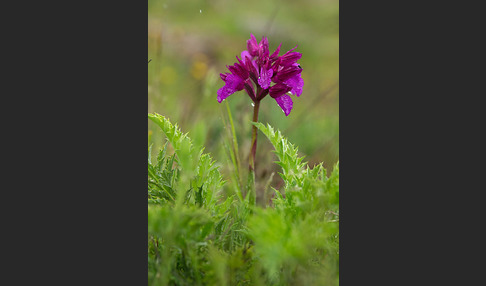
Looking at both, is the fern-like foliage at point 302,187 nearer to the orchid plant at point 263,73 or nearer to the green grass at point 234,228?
the green grass at point 234,228

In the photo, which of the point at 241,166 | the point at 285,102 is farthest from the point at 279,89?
the point at 241,166

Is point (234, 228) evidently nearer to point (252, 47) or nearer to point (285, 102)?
point (285, 102)

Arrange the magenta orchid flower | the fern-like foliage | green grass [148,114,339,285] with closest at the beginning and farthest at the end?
green grass [148,114,339,285], the fern-like foliage, the magenta orchid flower

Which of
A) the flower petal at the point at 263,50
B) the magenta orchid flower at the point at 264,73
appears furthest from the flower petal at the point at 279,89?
the flower petal at the point at 263,50

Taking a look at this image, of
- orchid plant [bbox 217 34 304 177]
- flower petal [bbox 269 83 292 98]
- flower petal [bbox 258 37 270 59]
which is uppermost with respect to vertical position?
flower petal [bbox 258 37 270 59]

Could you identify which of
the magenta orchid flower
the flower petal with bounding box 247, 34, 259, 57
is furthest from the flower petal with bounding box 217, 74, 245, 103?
the flower petal with bounding box 247, 34, 259, 57

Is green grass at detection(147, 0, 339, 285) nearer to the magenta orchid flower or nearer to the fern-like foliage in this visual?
the fern-like foliage
